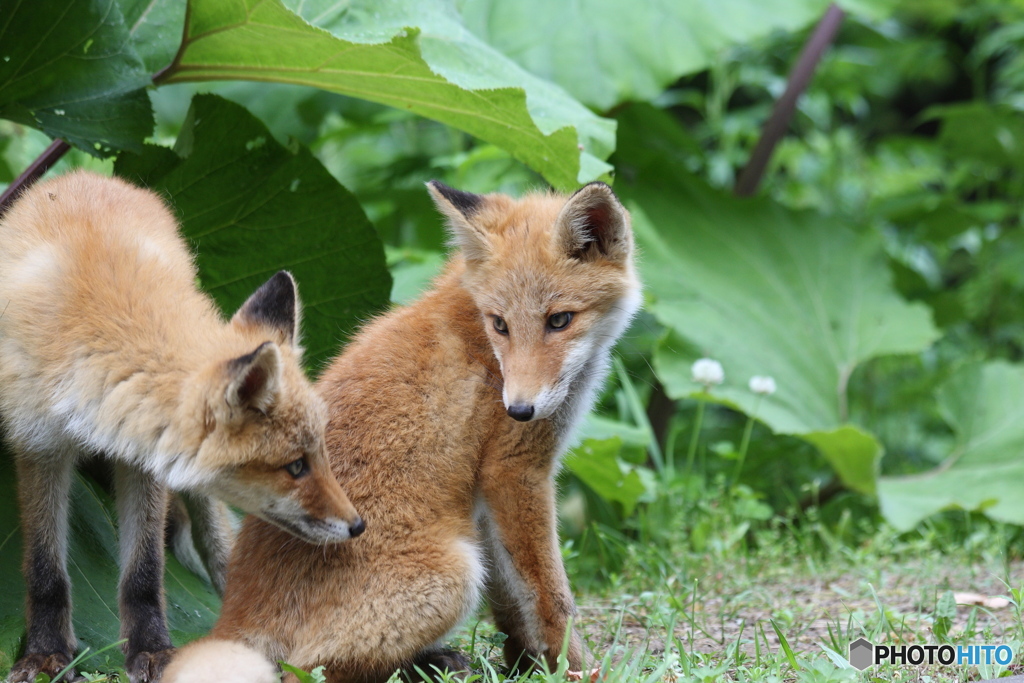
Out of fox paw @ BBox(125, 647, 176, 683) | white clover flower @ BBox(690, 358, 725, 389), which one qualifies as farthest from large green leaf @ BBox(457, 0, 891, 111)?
fox paw @ BBox(125, 647, 176, 683)

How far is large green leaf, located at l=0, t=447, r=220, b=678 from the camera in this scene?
3348 mm

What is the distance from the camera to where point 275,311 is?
3.19 meters

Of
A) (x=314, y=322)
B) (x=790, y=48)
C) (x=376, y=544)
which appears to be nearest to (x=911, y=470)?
(x=790, y=48)

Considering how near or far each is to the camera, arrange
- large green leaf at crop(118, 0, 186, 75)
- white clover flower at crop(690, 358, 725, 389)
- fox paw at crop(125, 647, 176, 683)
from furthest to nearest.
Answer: white clover flower at crop(690, 358, 725, 389), large green leaf at crop(118, 0, 186, 75), fox paw at crop(125, 647, 176, 683)

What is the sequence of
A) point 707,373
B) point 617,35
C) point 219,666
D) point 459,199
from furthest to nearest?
point 617,35 < point 707,373 < point 459,199 < point 219,666

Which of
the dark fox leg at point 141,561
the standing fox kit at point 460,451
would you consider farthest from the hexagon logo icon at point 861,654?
the dark fox leg at point 141,561

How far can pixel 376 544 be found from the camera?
3.07 meters

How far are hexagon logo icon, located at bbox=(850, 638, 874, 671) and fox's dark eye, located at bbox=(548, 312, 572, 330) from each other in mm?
1534

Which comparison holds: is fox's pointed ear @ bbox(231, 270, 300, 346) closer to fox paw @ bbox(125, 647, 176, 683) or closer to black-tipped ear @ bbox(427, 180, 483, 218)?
black-tipped ear @ bbox(427, 180, 483, 218)

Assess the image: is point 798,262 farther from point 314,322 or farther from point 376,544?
point 376,544

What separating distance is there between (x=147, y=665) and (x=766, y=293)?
4682 millimetres

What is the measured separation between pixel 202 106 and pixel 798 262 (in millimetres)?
4201
